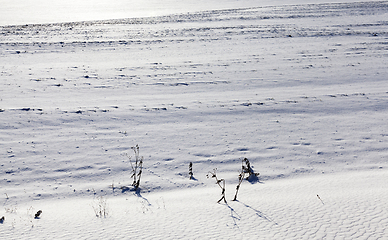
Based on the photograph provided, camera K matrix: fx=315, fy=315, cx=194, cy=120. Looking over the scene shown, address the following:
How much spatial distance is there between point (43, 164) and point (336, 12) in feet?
86.4

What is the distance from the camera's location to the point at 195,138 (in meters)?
7.66

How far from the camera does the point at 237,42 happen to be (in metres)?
16.6

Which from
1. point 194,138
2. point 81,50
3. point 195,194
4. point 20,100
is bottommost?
point 195,194

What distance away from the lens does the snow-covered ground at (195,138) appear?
445 centimetres

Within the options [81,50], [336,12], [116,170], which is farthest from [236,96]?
[336,12]

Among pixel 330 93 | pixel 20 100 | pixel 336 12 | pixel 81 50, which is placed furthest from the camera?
pixel 336 12

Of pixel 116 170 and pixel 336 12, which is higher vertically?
pixel 336 12

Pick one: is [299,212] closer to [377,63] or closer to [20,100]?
[20,100]

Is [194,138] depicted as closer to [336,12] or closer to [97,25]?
[97,25]

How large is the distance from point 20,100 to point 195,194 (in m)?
6.69

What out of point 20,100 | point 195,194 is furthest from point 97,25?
point 195,194

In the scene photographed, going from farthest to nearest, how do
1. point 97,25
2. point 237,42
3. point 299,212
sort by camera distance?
point 97,25 < point 237,42 < point 299,212

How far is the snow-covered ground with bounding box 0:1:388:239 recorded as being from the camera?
14.6ft

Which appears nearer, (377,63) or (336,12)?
(377,63)
